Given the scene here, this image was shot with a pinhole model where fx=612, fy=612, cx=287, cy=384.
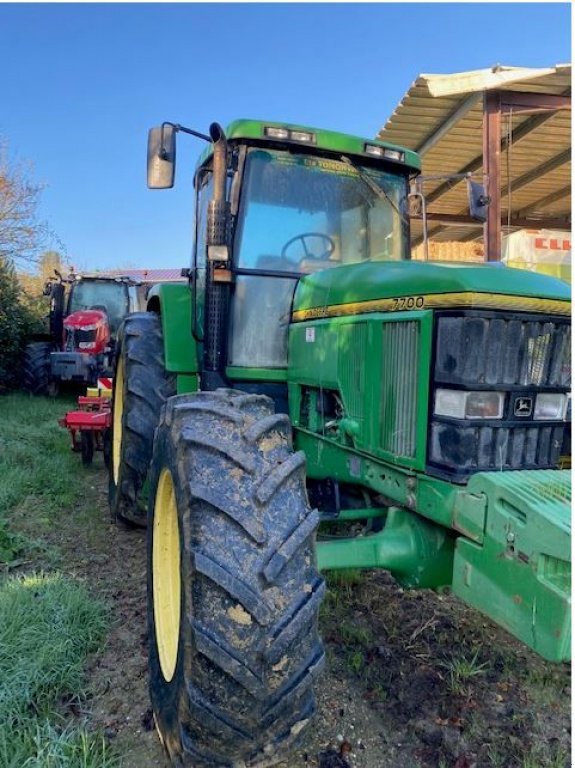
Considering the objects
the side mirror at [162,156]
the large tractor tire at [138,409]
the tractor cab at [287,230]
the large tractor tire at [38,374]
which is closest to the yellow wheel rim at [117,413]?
the large tractor tire at [138,409]

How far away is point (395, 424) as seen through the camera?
7.77ft

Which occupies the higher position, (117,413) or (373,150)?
(373,150)

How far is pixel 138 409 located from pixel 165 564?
133 cm

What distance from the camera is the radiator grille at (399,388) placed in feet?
7.42

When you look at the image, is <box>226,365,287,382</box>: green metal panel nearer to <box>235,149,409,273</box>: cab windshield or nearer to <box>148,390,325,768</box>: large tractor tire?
<box>235,149,409,273</box>: cab windshield

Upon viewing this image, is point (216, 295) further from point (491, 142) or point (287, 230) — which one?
point (491, 142)

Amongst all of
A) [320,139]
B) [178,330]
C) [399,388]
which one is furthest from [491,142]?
[399,388]

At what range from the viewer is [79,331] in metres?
10.2

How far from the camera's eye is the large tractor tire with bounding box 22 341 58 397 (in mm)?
10547

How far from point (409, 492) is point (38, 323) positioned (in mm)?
11160

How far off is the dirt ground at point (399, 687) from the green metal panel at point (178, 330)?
3.98 feet

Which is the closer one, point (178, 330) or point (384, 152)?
point (384, 152)

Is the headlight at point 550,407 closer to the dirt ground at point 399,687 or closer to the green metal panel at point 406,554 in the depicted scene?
the green metal panel at point 406,554

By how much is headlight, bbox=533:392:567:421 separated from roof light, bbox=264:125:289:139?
190 cm
